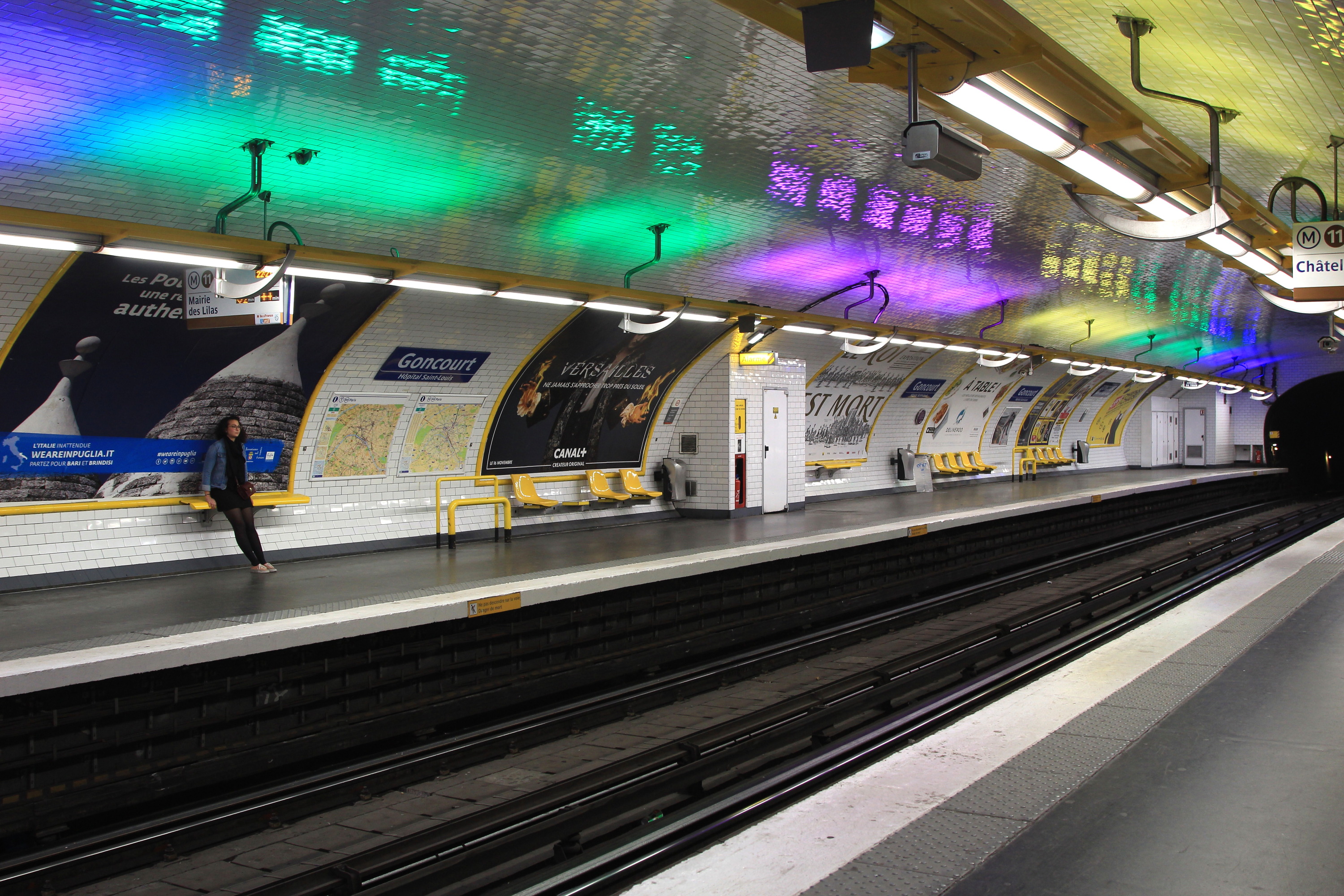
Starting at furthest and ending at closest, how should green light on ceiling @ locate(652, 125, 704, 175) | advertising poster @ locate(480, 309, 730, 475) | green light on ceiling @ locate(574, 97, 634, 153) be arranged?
advertising poster @ locate(480, 309, 730, 475) → green light on ceiling @ locate(652, 125, 704, 175) → green light on ceiling @ locate(574, 97, 634, 153)

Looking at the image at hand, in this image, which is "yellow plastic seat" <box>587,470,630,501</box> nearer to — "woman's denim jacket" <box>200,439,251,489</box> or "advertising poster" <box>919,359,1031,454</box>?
"woman's denim jacket" <box>200,439,251,489</box>

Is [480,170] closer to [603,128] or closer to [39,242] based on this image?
[603,128]

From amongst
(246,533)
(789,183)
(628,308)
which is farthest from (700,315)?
(246,533)

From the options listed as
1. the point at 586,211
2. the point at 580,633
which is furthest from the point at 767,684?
the point at 586,211

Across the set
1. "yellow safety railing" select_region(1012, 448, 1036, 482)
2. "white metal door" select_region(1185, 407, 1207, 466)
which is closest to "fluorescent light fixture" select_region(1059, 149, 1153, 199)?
"yellow safety railing" select_region(1012, 448, 1036, 482)

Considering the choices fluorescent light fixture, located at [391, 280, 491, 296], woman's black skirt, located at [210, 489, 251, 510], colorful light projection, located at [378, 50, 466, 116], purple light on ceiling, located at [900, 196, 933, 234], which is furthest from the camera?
purple light on ceiling, located at [900, 196, 933, 234]

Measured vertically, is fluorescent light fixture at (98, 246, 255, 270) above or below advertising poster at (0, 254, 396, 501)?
above

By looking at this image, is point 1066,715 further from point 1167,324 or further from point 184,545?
point 1167,324

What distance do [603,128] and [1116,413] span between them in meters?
25.0

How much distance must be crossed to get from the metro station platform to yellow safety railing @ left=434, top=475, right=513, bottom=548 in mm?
254

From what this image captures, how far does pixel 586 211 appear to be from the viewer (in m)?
7.90

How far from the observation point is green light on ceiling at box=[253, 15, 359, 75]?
4578 millimetres

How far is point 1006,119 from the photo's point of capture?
3990 millimetres

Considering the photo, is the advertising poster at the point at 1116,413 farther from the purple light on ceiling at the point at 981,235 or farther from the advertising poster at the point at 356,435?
the advertising poster at the point at 356,435
